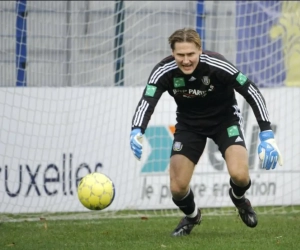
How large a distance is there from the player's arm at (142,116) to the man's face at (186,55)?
29cm

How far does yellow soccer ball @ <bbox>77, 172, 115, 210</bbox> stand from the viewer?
8.09 meters

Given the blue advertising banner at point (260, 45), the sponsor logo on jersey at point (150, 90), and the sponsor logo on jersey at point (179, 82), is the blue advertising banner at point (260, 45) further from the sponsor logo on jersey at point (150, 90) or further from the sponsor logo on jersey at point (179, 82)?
the sponsor logo on jersey at point (150, 90)

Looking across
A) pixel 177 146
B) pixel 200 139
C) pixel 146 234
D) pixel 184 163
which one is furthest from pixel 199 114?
pixel 146 234

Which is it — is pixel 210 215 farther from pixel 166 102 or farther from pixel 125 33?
pixel 125 33

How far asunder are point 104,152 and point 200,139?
3.30m

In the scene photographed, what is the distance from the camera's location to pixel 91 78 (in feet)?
40.0

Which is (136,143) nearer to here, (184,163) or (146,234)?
(184,163)

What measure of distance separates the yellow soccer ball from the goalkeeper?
2.15 feet

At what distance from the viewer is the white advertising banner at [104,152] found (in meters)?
11.2

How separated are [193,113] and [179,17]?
15.0ft

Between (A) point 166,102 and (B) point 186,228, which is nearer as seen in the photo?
(B) point 186,228

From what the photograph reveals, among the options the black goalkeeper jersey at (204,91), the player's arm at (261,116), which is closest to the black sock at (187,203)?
the black goalkeeper jersey at (204,91)

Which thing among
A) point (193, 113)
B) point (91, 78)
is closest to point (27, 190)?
point (91, 78)

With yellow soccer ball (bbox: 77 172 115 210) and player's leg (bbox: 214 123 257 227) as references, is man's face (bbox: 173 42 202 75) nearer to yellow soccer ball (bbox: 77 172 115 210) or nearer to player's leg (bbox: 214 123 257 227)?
player's leg (bbox: 214 123 257 227)
